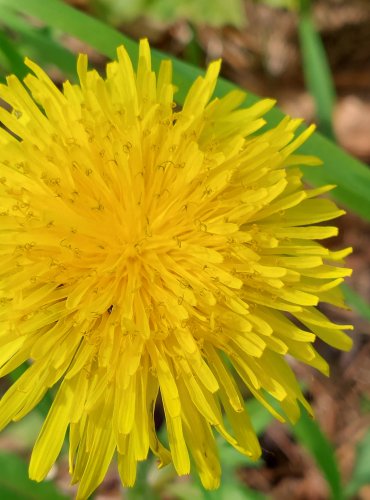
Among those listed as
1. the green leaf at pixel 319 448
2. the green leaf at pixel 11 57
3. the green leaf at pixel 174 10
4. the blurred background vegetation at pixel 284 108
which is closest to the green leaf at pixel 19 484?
the blurred background vegetation at pixel 284 108

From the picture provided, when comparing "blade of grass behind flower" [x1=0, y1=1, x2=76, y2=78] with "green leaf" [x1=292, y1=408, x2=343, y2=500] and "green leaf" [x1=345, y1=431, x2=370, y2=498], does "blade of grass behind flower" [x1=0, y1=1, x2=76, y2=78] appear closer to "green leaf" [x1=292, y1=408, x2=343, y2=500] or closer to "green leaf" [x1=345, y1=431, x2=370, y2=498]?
"green leaf" [x1=292, y1=408, x2=343, y2=500]

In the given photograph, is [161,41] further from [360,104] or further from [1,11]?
[1,11]

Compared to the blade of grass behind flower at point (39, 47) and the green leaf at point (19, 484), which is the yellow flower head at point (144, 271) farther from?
the green leaf at point (19, 484)

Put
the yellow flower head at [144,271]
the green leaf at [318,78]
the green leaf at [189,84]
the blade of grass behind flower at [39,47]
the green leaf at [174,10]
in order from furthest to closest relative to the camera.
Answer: the green leaf at [174,10] < the green leaf at [318,78] < the blade of grass behind flower at [39,47] < the green leaf at [189,84] < the yellow flower head at [144,271]

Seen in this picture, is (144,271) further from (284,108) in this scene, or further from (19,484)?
(284,108)

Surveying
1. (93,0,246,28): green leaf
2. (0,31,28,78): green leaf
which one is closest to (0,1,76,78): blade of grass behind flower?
(0,31,28,78): green leaf

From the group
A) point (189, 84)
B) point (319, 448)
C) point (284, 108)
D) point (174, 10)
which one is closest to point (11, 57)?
point (189, 84)
